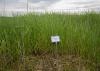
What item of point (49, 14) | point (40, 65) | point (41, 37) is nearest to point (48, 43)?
point (41, 37)

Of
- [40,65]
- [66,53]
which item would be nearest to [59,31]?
[66,53]

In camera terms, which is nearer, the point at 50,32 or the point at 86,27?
the point at 50,32

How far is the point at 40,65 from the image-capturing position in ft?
8.84

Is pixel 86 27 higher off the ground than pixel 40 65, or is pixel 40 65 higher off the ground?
pixel 86 27

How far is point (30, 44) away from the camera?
9.57ft

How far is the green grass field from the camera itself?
2.75 metres

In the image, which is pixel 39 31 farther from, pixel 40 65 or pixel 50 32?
pixel 40 65

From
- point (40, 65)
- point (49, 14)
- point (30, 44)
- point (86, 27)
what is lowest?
point (40, 65)

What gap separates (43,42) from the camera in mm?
2934

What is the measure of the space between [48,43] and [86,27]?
27.5 inches

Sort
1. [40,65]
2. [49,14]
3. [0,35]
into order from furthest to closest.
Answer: [49,14] → [0,35] → [40,65]

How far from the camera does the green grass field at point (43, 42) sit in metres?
2.75

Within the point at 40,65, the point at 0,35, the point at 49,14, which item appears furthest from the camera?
the point at 49,14

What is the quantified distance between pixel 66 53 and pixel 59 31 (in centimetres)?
33
